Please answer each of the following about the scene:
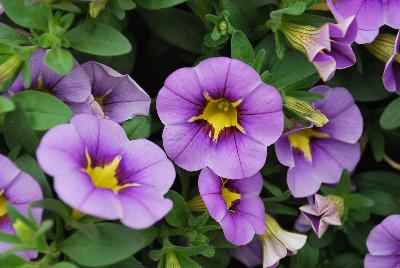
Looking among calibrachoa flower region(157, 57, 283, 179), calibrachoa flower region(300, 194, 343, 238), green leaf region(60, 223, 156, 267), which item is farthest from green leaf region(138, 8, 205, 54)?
green leaf region(60, 223, 156, 267)

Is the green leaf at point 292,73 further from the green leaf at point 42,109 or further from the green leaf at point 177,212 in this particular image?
the green leaf at point 42,109

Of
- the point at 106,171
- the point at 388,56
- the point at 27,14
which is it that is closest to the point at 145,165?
the point at 106,171

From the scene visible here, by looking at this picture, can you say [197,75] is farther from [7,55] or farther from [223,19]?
[7,55]

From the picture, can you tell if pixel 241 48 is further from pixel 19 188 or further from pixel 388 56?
pixel 19 188

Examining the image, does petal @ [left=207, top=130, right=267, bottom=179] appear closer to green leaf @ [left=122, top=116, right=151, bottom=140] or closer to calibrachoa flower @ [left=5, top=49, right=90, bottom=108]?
green leaf @ [left=122, top=116, right=151, bottom=140]

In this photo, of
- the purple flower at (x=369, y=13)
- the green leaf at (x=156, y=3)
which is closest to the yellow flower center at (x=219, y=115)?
the green leaf at (x=156, y=3)
